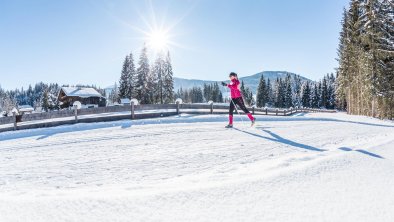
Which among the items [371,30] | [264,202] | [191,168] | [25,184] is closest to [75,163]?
[25,184]

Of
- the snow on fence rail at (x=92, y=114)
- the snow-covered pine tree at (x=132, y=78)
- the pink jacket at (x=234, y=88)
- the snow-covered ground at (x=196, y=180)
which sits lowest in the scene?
Answer: the snow-covered ground at (x=196, y=180)

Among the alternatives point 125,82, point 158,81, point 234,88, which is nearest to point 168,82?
point 158,81

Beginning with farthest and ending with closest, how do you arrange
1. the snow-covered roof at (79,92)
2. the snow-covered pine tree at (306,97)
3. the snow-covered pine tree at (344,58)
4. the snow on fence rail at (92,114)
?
1. the snow-covered pine tree at (306,97)
2. the snow-covered roof at (79,92)
3. the snow-covered pine tree at (344,58)
4. the snow on fence rail at (92,114)

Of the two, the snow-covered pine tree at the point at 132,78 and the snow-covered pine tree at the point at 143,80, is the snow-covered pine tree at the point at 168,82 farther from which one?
the snow-covered pine tree at the point at 132,78

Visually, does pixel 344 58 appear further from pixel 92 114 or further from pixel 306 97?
pixel 306 97

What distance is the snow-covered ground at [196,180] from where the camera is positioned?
3312 millimetres

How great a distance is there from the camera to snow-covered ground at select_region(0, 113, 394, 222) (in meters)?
3.31

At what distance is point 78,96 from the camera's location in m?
60.2

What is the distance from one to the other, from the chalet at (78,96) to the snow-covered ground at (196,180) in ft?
177

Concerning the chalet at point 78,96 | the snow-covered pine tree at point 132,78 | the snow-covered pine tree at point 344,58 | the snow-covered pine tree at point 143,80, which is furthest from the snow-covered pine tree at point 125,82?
the snow-covered pine tree at point 344,58

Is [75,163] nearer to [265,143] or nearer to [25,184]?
[25,184]

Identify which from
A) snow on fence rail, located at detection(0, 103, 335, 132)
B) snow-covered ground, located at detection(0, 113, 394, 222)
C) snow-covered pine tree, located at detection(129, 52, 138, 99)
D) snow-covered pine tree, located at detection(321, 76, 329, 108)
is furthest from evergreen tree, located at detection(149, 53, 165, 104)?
snow-covered pine tree, located at detection(321, 76, 329, 108)

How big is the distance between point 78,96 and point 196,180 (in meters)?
60.4

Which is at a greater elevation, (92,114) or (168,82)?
(168,82)
